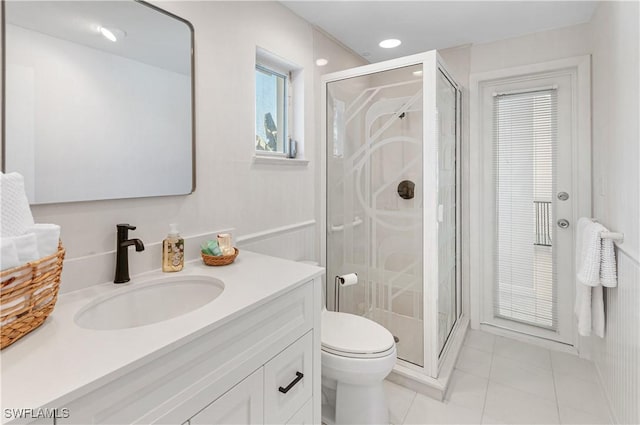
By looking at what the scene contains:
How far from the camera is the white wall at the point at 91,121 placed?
3.16ft

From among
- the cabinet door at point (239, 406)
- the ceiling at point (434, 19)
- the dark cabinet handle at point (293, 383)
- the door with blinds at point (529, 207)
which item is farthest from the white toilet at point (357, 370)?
the ceiling at point (434, 19)

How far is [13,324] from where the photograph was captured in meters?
0.67

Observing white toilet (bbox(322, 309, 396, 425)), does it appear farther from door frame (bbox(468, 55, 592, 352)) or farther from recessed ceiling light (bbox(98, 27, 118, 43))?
recessed ceiling light (bbox(98, 27, 118, 43))

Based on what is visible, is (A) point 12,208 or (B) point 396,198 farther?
(B) point 396,198

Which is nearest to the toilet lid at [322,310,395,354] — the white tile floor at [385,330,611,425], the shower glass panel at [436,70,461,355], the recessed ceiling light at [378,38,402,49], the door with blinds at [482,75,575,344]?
the white tile floor at [385,330,611,425]

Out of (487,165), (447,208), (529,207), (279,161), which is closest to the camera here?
(279,161)

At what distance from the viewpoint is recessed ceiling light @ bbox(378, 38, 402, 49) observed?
243 cm

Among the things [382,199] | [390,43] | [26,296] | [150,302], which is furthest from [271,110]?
[26,296]

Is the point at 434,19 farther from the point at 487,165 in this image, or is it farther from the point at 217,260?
the point at 217,260

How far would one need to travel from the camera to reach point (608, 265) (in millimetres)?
1614

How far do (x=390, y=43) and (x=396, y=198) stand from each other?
1.29 meters

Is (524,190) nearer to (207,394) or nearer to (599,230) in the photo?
(599,230)

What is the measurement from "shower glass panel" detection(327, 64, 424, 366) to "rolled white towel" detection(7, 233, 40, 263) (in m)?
1.70

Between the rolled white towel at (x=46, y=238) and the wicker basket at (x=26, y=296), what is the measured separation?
2 centimetres
